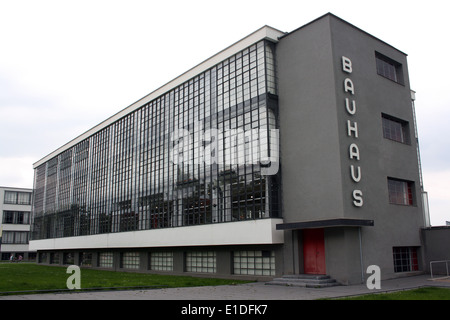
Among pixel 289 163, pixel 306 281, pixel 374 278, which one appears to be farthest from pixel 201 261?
pixel 374 278

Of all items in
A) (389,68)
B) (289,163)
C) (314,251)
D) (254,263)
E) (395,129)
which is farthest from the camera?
(389,68)

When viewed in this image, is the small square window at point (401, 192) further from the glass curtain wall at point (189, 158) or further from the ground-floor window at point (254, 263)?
the ground-floor window at point (254, 263)

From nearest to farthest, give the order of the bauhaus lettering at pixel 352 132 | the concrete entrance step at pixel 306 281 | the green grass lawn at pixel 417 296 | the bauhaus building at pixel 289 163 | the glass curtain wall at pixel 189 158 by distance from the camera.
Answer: the green grass lawn at pixel 417 296 < the concrete entrance step at pixel 306 281 < the bauhaus lettering at pixel 352 132 < the bauhaus building at pixel 289 163 < the glass curtain wall at pixel 189 158

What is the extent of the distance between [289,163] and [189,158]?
10313 mm

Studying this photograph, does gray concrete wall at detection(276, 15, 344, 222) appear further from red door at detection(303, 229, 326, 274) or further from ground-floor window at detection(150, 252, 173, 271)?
ground-floor window at detection(150, 252, 173, 271)

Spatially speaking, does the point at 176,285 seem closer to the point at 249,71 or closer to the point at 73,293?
the point at 73,293

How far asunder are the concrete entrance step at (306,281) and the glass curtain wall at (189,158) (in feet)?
13.7

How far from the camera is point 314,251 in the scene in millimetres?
24844

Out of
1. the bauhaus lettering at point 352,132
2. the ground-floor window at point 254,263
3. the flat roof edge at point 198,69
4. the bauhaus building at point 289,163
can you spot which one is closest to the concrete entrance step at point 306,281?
the bauhaus building at point 289,163

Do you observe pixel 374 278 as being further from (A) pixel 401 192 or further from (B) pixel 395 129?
(B) pixel 395 129

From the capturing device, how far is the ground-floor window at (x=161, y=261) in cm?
3632

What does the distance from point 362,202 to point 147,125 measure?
23540 mm
